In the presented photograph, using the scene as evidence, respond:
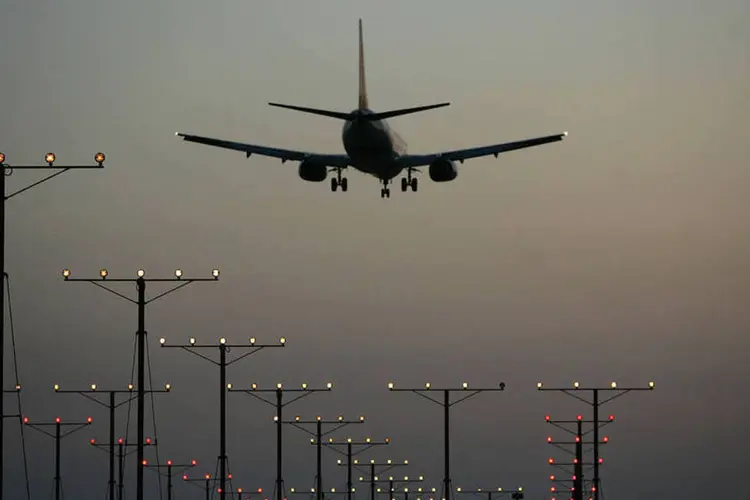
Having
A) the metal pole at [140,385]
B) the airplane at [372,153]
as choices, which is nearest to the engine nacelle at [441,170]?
the airplane at [372,153]

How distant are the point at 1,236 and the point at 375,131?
4146 cm

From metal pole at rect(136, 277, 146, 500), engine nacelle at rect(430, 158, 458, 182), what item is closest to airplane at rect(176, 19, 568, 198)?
engine nacelle at rect(430, 158, 458, 182)

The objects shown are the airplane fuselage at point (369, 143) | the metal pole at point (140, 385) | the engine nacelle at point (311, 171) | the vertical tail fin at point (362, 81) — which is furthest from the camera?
the vertical tail fin at point (362, 81)

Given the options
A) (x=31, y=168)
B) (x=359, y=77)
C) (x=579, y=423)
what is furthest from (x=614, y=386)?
(x=31, y=168)

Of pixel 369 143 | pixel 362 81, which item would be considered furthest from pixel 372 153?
pixel 362 81

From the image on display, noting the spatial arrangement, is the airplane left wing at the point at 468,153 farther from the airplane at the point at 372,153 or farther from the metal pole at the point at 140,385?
the metal pole at the point at 140,385

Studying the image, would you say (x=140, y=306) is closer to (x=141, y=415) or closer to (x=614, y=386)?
(x=141, y=415)

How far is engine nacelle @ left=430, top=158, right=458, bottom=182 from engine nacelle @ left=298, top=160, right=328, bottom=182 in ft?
18.8

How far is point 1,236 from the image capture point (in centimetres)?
6219

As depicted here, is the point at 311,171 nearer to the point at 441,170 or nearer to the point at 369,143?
the point at 369,143

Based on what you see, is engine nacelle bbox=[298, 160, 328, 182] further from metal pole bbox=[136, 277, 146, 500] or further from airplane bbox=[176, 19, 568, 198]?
metal pole bbox=[136, 277, 146, 500]

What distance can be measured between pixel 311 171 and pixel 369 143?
180 inches

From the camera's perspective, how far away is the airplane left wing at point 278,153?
348 ft

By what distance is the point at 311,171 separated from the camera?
344ft
